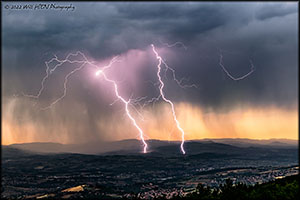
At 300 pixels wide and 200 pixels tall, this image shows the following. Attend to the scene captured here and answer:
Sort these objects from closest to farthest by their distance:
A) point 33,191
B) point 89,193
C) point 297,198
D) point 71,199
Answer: point 297,198 → point 71,199 → point 89,193 → point 33,191

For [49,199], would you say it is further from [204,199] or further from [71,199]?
[204,199]

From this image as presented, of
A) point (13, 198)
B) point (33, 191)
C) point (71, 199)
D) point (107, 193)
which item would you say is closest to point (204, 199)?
point (71, 199)

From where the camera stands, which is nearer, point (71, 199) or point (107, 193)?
point (71, 199)

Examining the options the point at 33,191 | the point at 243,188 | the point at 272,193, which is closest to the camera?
the point at 272,193

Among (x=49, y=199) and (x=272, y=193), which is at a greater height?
(x=272, y=193)

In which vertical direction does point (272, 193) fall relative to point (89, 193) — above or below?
above

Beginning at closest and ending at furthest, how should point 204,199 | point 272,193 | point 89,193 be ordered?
1. point 272,193
2. point 204,199
3. point 89,193

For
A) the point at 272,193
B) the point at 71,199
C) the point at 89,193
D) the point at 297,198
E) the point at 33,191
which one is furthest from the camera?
the point at 33,191

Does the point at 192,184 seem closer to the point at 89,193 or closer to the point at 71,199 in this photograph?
the point at 89,193

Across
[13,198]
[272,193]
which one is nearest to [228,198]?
[272,193]
